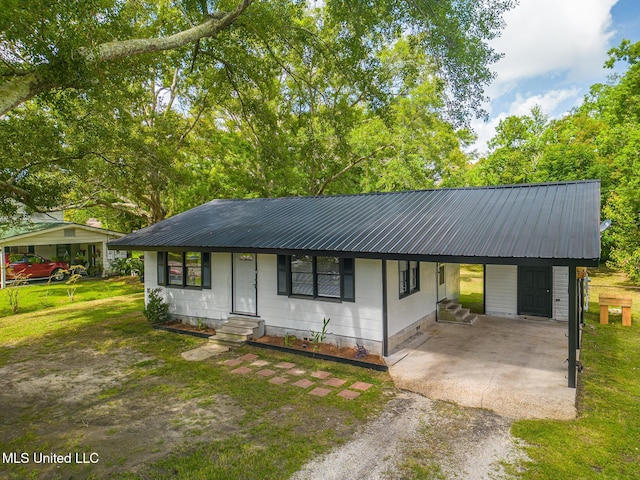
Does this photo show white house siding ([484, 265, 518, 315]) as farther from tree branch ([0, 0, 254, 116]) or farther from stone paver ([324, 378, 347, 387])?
tree branch ([0, 0, 254, 116])

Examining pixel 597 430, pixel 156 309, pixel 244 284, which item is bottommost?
pixel 597 430

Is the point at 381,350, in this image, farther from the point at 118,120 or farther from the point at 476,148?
the point at 476,148

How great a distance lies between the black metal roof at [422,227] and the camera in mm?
7074

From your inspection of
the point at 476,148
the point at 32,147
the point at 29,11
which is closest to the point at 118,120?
the point at 32,147

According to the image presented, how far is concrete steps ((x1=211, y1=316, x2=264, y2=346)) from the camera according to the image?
10.1m

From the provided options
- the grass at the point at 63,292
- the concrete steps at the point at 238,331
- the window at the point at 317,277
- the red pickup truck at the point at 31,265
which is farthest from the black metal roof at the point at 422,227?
the red pickup truck at the point at 31,265

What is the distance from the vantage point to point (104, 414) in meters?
6.27

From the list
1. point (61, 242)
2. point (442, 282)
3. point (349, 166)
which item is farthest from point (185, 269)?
point (61, 242)

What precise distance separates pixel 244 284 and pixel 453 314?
6687 millimetres

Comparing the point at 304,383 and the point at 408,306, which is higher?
the point at 408,306

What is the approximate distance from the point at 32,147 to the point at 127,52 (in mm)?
5591

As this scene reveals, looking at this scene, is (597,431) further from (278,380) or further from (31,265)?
(31,265)

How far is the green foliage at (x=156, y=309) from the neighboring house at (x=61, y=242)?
1042 cm

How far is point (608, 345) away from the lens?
9.80 m
